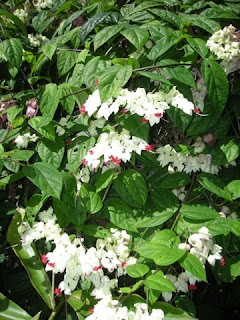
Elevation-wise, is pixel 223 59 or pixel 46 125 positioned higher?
pixel 223 59

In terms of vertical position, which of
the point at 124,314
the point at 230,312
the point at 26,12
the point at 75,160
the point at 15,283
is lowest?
the point at 230,312

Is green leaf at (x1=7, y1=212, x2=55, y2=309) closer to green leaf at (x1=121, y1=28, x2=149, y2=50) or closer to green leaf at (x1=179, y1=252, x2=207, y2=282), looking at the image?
green leaf at (x1=179, y1=252, x2=207, y2=282)

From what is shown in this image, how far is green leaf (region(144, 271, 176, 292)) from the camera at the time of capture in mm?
1051

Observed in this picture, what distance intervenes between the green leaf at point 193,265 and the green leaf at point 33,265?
0.52 meters

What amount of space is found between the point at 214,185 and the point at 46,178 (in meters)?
0.49

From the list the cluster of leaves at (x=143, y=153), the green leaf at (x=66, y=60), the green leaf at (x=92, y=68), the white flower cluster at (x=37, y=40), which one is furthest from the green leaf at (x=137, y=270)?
the white flower cluster at (x=37, y=40)

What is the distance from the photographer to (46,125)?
1.35 metres

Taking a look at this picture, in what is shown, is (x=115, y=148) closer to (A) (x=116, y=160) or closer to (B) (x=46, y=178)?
(A) (x=116, y=160)

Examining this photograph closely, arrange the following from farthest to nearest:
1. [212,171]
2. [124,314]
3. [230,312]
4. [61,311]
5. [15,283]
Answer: [230,312], [15,283], [61,311], [212,171], [124,314]

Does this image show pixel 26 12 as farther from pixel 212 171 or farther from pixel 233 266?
pixel 233 266

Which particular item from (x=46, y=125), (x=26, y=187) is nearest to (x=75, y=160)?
(x=46, y=125)

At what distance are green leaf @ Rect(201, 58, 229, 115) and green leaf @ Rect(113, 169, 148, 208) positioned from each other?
0.30m

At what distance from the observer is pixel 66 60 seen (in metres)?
1.47

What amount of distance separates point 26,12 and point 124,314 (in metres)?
1.50
